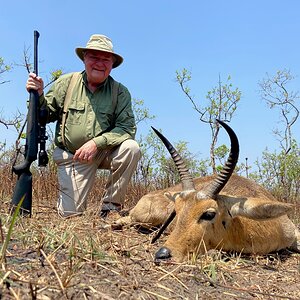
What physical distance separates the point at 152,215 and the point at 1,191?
3395mm

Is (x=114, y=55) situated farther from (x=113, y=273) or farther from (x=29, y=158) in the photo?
(x=113, y=273)

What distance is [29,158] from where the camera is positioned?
535cm

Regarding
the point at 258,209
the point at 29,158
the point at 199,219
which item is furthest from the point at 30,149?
the point at 258,209

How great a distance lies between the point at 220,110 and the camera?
25625 millimetres

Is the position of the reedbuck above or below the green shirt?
below

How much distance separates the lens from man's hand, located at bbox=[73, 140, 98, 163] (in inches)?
244

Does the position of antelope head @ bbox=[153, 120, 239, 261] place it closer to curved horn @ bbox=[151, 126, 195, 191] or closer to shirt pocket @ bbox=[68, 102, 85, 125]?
curved horn @ bbox=[151, 126, 195, 191]

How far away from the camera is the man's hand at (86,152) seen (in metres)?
6.21

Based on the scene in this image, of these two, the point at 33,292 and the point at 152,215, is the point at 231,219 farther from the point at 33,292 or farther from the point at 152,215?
the point at 33,292

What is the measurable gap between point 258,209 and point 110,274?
237 cm

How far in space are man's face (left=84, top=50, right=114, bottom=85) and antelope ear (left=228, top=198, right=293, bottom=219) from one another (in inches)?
119

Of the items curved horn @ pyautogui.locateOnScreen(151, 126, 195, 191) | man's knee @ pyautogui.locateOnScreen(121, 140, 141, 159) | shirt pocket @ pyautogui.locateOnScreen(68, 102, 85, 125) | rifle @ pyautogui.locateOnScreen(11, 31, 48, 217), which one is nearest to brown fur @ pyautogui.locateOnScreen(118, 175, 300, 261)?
curved horn @ pyautogui.locateOnScreen(151, 126, 195, 191)

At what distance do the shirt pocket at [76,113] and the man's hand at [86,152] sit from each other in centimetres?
49

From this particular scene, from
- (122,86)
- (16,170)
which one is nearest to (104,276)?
(16,170)
